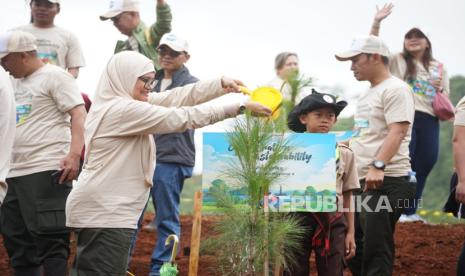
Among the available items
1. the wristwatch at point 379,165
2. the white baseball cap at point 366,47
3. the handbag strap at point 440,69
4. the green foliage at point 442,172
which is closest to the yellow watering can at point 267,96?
the wristwatch at point 379,165

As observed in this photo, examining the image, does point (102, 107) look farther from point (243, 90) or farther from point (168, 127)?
point (243, 90)

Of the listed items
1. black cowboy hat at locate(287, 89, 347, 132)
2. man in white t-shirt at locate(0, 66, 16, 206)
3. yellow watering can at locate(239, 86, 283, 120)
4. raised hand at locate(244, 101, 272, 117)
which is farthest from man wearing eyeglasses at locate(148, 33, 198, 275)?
man in white t-shirt at locate(0, 66, 16, 206)

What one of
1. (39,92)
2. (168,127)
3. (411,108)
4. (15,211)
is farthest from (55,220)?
(411,108)

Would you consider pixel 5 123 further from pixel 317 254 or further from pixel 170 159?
pixel 170 159

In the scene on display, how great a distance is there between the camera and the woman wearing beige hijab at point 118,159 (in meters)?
5.91

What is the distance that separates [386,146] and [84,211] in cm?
248

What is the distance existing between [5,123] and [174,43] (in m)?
3.04

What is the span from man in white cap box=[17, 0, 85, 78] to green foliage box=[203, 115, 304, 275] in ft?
9.31

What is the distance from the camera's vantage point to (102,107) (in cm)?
608

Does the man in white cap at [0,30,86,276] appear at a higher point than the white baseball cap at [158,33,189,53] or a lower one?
lower

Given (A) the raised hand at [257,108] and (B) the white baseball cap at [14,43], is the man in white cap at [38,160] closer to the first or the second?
(B) the white baseball cap at [14,43]

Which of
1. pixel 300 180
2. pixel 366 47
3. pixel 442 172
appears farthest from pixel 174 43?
pixel 442 172

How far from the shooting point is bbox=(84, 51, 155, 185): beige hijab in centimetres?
606

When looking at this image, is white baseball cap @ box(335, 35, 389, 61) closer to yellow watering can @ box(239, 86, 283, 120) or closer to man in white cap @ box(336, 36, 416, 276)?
man in white cap @ box(336, 36, 416, 276)
